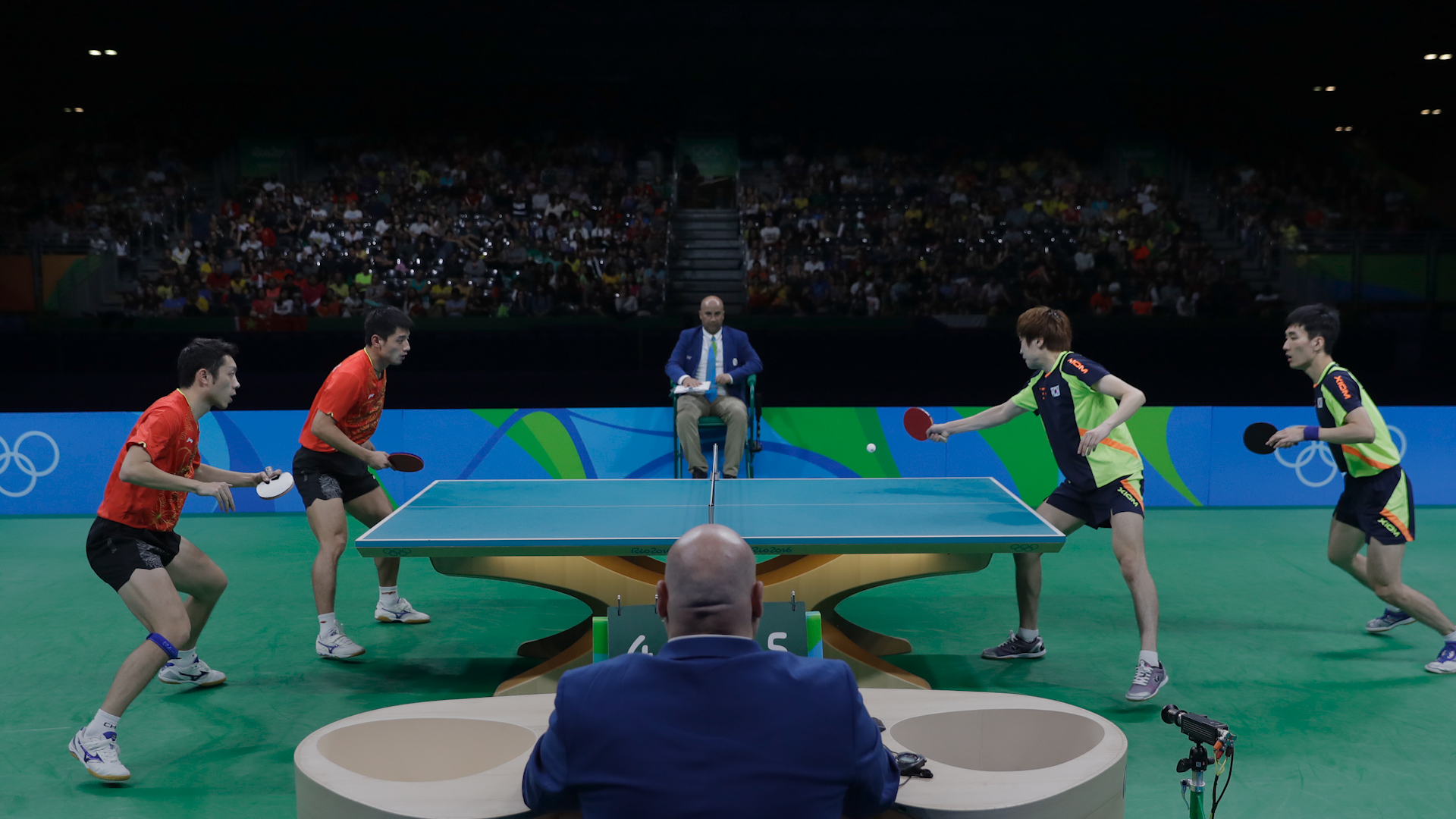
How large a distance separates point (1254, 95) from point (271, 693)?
712 inches

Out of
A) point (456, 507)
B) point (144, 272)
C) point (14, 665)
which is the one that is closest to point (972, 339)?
point (456, 507)

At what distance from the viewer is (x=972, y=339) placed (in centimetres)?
1165

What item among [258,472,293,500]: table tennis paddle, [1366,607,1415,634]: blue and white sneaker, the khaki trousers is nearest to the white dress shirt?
the khaki trousers

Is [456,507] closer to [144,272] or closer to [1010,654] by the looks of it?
[1010,654]

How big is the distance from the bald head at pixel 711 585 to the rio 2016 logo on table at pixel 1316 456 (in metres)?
7.97

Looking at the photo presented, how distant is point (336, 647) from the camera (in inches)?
208

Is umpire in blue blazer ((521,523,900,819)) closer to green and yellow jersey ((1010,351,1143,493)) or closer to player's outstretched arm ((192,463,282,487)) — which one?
player's outstretched arm ((192,463,282,487))

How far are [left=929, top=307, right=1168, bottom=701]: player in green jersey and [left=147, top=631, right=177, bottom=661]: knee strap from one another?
11.9 feet

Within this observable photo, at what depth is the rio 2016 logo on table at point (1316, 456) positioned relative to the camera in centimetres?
860

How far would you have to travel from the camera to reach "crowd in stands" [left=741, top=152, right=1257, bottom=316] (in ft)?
44.3

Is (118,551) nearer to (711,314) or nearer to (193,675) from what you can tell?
(193,675)

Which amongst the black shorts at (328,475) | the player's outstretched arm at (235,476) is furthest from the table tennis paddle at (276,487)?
the black shorts at (328,475)

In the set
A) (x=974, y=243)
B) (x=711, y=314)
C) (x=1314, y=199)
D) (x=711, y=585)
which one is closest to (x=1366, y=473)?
(x=711, y=585)

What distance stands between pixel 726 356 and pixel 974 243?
699cm
